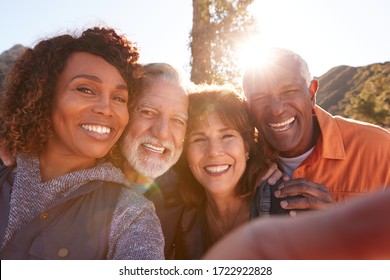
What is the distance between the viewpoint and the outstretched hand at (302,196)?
198 centimetres

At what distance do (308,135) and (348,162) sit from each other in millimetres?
356

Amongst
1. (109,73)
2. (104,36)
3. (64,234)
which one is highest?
(104,36)

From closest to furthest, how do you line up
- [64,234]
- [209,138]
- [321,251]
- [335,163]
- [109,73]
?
[321,251] → [64,234] → [109,73] → [209,138] → [335,163]

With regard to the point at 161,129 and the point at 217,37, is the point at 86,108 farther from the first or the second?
the point at 217,37

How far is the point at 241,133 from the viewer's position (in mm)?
2385

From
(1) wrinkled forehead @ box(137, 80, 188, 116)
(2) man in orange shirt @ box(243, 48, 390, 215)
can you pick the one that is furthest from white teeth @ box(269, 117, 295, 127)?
(1) wrinkled forehead @ box(137, 80, 188, 116)

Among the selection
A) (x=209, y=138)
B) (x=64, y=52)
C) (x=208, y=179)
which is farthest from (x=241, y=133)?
(x=64, y=52)

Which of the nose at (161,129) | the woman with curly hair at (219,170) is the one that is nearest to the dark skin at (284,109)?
the woman with curly hair at (219,170)

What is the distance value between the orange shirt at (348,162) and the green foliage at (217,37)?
6.03 feet

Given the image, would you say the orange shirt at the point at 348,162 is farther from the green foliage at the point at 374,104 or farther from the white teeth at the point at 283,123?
the green foliage at the point at 374,104

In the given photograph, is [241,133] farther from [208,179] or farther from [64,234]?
[64,234]

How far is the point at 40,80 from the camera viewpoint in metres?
1.93

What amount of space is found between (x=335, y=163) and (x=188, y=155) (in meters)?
1.04

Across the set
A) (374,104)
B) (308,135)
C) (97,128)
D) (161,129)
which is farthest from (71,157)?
(374,104)
